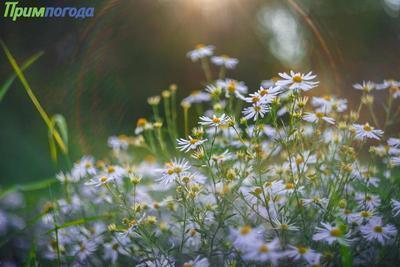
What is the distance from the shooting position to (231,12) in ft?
20.7

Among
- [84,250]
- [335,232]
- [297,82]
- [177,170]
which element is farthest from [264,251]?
[84,250]

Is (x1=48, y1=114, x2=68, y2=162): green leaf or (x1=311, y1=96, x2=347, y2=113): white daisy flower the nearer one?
(x1=48, y1=114, x2=68, y2=162): green leaf

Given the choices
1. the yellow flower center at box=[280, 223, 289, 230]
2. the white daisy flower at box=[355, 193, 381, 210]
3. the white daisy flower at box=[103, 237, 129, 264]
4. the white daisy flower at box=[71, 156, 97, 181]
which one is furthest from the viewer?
the white daisy flower at box=[71, 156, 97, 181]

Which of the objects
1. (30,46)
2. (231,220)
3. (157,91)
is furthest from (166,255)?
(157,91)

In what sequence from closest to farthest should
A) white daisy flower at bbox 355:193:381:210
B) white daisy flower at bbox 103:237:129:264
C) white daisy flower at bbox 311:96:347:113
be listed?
1. white daisy flower at bbox 355:193:381:210
2. white daisy flower at bbox 103:237:129:264
3. white daisy flower at bbox 311:96:347:113

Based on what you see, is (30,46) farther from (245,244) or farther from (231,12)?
(245,244)

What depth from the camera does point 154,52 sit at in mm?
6250

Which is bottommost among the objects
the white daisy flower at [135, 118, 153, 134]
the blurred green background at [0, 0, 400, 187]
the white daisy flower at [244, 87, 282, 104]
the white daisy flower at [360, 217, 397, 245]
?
the white daisy flower at [360, 217, 397, 245]

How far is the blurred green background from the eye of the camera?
16.1 ft

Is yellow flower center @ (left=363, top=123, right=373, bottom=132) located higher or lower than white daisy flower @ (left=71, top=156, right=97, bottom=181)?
lower

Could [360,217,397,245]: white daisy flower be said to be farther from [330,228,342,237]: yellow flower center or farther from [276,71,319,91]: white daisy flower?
[276,71,319,91]: white daisy flower

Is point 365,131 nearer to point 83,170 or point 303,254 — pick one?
point 303,254

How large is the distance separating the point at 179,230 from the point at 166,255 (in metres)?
0.37

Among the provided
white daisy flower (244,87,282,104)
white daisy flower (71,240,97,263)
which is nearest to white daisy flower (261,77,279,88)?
white daisy flower (244,87,282,104)
